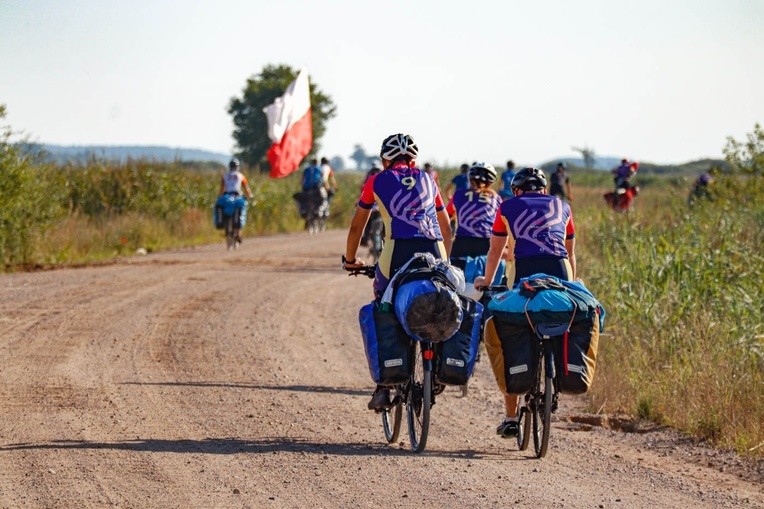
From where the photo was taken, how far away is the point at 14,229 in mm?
20547

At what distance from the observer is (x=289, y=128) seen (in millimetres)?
27812

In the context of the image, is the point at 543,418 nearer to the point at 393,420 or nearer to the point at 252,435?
the point at 393,420

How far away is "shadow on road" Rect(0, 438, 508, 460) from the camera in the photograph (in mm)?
7730

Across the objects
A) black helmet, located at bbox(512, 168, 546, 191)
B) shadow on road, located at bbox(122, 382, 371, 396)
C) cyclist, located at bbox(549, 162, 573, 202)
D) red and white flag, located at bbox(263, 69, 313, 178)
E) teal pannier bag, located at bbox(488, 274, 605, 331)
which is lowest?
shadow on road, located at bbox(122, 382, 371, 396)

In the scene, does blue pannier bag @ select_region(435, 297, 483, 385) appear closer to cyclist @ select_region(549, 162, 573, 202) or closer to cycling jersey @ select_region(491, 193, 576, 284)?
cycling jersey @ select_region(491, 193, 576, 284)

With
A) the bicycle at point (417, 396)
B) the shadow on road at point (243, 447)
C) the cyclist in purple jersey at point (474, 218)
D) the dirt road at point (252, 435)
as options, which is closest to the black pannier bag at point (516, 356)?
the bicycle at point (417, 396)

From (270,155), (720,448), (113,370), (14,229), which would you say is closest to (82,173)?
→ (270,155)

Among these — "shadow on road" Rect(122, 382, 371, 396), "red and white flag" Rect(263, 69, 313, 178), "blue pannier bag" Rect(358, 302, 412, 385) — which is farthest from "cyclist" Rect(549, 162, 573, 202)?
"blue pannier bag" Rect(358, 302, 412, 385)

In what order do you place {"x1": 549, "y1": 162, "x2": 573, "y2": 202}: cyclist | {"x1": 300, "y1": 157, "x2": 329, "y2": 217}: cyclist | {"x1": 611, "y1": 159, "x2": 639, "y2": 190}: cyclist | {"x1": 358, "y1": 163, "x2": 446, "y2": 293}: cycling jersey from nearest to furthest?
1. {"x1": 358, "y1": 163, "x2": 446, "y2": 293}: cycling jersey
2. {"x1": 300, "y1": 157, "x2": 329, "y2": 217}: cyclist
3. {"x1": 549, "y1": 162, "x2": 573, "y2": 202}: cyclist
4. {"x1": 611, "y1": 159, "x2": 639, "y2": 190}: cyclist

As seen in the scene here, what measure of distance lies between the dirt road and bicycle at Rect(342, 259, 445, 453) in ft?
0.48

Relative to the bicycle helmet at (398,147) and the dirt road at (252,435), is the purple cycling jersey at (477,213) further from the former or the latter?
the bicycle helmet at (398,147)

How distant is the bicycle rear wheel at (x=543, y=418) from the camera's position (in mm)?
7625

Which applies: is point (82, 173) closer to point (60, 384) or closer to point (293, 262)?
point (293, 262)

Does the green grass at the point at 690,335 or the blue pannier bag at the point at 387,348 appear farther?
the green grass at the point at 690,335
